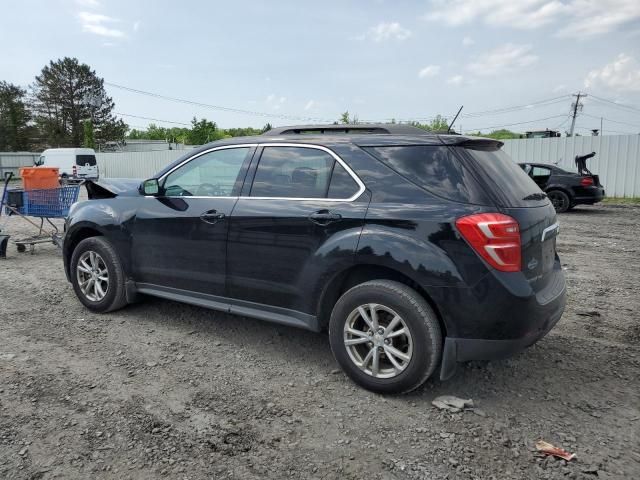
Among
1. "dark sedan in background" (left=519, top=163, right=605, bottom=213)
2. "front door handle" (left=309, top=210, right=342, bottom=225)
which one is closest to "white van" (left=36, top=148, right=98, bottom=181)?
"dark sedan in background" (left=519, top=163, right=605, bottom=213)

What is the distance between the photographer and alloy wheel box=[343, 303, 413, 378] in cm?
329

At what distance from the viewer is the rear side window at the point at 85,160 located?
30656 millimetres

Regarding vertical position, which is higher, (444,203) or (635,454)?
(444,203)

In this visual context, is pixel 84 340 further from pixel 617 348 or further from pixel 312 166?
pixel 617 348

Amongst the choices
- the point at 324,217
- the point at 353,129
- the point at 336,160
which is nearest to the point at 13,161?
the point at 353,129

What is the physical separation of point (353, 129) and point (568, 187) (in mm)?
12085

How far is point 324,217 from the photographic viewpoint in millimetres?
3547

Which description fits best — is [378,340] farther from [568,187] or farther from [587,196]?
[587,196]

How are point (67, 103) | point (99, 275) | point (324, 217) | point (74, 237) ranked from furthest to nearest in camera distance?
point (67, 103), point (74, 237), point (99, 275), point (324, 217)

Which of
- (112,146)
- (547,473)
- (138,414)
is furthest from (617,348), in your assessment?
(112,146)

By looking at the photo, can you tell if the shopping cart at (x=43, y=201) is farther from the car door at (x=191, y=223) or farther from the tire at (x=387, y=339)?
the tire at (x=387, y=339)

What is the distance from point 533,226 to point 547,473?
1.44 metres

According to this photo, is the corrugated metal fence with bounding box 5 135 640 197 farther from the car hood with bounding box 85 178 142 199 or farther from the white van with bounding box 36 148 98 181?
the white van with bounding box 36 148 98 181

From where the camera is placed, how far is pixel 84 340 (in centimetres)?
438
